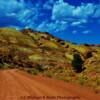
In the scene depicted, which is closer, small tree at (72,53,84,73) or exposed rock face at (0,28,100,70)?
small tree at (72,53,84,73)

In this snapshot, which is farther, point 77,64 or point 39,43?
point 39,43

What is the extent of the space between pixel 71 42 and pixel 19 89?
4674 inches

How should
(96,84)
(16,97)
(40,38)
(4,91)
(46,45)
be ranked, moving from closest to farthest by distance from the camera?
(16,97) → (4,91) → (96,84) → (46,45) → (40,38)

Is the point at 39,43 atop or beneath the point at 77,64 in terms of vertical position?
atop

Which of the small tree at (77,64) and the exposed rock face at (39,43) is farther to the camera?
the exposed rock face at (39,43)

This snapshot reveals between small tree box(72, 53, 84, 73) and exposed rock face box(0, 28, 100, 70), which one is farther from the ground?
exposed rock face box(0, 28, 100, 70)

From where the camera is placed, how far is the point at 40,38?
12481 centimetres

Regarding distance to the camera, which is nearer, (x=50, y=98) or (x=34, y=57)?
(x=50, y=98)

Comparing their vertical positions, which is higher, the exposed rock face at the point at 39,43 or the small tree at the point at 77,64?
the exposed rock face at the point at 39,43

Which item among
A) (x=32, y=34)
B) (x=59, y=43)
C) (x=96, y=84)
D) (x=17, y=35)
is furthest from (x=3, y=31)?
(x=96, y=84)

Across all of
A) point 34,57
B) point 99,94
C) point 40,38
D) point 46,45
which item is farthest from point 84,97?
point 40,38

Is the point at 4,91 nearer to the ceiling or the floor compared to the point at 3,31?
nearer to the floor

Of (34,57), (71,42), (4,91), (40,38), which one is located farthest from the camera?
(71,42)

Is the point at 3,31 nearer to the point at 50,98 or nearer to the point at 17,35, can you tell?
the point at 17,35
